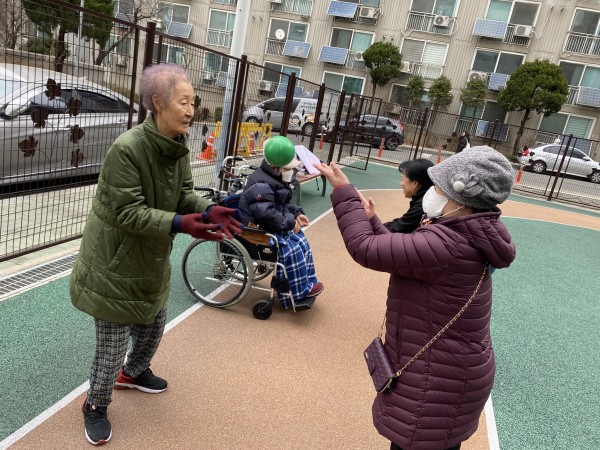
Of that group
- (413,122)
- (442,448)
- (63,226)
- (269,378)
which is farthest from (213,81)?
(413,122)

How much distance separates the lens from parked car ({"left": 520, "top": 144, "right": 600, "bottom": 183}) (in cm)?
1834

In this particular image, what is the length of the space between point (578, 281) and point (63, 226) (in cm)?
628

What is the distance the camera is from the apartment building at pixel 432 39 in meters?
23.9

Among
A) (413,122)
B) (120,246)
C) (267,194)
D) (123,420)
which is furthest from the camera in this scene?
(413,122)

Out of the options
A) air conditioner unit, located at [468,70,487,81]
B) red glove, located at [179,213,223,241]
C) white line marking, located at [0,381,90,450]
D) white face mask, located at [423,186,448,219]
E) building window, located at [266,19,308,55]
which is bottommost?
white line marking, located at [0,381,90,450]

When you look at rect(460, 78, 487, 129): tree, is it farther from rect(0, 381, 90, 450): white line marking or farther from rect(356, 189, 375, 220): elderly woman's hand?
rect(0, 381, 90, 450): white line marking

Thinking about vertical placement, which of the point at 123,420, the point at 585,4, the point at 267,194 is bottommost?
the point at 123,420

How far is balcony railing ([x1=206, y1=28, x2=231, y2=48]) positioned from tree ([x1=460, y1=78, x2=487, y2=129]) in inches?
588

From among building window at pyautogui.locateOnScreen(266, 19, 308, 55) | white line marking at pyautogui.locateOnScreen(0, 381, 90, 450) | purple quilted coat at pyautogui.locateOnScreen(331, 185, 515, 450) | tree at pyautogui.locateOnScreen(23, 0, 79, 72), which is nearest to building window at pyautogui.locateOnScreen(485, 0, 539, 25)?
building window at pyautogui.locateOnScreen(266, 19, 308, 55)

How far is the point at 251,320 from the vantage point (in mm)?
3609

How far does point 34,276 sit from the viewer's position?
3598 millimetres

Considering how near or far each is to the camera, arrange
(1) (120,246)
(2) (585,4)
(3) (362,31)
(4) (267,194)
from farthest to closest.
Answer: (3) (362,31) → (2) (585,4) → (4) (267,194) → (1) (120,246)

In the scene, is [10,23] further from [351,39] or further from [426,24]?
[351,39]

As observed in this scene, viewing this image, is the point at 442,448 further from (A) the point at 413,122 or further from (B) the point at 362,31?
(B) the point at 362,31
